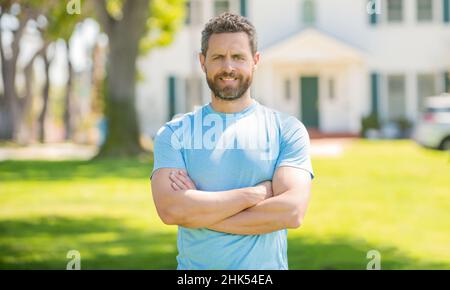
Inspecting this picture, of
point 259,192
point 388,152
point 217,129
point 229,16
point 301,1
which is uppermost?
point 301,1

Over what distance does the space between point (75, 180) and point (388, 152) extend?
5713mm

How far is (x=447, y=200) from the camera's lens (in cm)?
852

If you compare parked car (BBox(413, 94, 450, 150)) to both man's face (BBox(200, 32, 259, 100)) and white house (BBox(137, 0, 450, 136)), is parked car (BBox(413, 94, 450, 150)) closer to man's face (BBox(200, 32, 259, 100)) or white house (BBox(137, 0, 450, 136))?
white house (BBox(137, 0, 450, 136))

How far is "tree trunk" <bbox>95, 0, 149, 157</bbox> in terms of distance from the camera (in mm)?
12586

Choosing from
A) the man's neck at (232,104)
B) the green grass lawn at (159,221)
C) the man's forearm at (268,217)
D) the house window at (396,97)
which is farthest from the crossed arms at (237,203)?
the house window at (396,97)

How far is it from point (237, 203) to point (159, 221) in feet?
16.4

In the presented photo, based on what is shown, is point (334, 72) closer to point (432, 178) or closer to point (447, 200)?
point (432, 178)

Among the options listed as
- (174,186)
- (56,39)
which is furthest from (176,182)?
(56,39)

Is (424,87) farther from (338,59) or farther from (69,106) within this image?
(69,106)

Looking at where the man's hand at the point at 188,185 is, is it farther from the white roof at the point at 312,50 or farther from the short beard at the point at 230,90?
the white roof at the point at 312,50

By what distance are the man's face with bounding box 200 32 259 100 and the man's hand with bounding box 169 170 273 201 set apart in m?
0.24

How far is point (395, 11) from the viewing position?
53.6 feet

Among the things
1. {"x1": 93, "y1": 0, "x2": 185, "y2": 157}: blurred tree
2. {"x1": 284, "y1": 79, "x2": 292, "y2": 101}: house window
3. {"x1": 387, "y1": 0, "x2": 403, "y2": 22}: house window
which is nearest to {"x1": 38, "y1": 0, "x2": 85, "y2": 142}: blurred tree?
{"x1": 93, "y1": 0, "x2": 185, "y2": 157}: blurred tree
